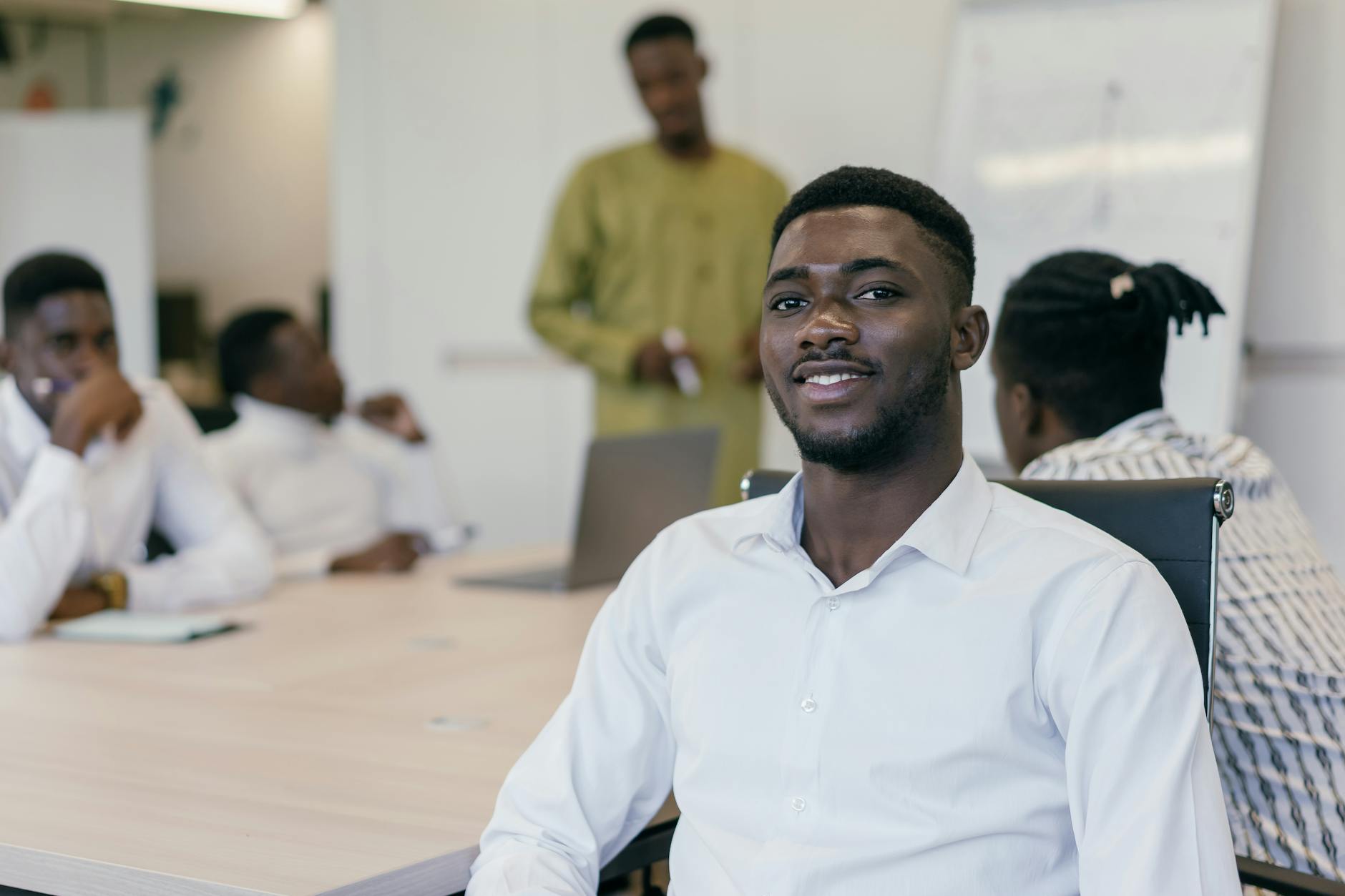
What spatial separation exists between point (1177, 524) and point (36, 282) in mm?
1971

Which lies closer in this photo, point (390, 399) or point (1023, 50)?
point (390, 399)

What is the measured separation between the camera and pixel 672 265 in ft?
12.3

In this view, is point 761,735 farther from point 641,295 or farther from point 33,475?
point 641,295

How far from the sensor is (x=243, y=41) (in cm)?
812

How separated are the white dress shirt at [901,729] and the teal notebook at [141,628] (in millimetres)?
1003

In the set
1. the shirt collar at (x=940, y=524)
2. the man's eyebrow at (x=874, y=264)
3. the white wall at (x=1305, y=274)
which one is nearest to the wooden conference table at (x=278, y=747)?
the shirt collar at (x=940, y=524)

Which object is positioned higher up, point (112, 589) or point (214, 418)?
point (214, 418)

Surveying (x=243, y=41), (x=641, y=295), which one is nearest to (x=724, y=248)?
(x=641, y=295)

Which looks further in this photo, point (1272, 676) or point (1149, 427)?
point (1149, 427)

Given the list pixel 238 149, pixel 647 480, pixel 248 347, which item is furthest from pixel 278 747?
pixel 238 149

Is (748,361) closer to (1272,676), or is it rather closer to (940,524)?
(1272,676)

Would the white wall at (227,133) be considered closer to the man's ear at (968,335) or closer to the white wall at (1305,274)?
the white wall at (1305,274)

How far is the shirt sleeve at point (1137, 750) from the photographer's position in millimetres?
1034

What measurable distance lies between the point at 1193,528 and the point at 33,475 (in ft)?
6.18
